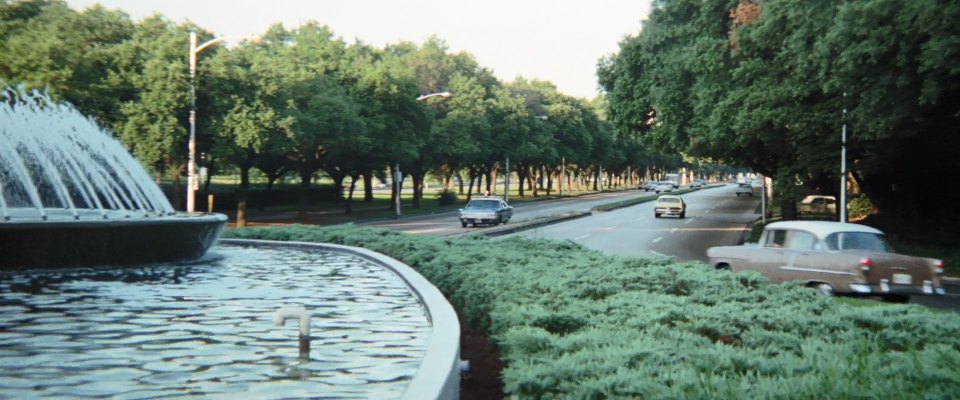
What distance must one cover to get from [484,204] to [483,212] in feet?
3.92

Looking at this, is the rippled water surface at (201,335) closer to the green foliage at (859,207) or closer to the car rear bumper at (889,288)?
the car rear bumper at (889,288)

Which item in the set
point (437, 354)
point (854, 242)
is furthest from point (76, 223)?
point (854, 242)

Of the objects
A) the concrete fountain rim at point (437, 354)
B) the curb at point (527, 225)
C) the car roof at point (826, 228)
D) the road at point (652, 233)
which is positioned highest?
the car roof at point (826, 228)

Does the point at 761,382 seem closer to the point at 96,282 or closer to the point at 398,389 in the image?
the point at 398,389

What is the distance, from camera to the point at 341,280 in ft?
54.0

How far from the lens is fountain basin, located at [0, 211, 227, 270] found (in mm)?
16016

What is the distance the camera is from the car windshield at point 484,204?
153 feet

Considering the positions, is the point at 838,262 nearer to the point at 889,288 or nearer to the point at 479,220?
the point at 889,288

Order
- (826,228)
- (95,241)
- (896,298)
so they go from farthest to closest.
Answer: (95,241) < (826,228) < (896,298)

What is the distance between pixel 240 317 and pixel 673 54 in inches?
1089

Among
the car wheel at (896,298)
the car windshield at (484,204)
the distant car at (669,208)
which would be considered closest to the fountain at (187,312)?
the car wheel at (896,298)

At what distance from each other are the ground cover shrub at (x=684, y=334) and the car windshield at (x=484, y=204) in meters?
31.4

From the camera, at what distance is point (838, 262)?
15.5 m

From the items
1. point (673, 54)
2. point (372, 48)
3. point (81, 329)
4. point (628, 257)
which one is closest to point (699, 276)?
point (628, 257)
